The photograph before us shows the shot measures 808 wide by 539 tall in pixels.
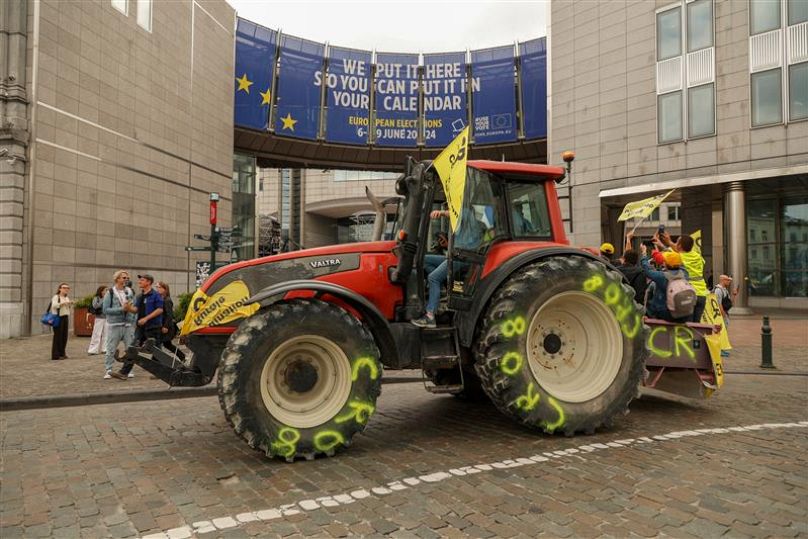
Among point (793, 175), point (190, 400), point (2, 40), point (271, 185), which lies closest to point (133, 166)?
point (2, 40)

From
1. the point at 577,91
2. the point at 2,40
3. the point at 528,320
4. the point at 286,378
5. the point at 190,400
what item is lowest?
the point at 190,400

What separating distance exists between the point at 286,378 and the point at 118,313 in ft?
22.4

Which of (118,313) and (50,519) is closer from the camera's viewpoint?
(50,519)

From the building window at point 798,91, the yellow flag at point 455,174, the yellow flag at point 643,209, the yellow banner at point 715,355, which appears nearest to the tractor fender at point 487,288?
the yellow flag at point 455,174

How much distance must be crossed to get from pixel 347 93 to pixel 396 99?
3224mm

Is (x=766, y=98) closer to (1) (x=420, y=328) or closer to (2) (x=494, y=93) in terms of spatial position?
(2) (x=494, y=93)

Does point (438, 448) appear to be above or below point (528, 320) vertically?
below

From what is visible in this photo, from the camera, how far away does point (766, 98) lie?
23.1m

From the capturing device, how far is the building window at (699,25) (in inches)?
960

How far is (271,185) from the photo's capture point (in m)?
63.7

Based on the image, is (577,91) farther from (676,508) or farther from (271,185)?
(271,185)

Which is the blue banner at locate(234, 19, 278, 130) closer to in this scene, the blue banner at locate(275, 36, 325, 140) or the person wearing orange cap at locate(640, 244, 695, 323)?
the blue banner at locate(275, 36, 325, 140)

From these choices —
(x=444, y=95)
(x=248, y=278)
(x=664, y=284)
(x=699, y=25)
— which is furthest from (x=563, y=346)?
(x=444, y=95)

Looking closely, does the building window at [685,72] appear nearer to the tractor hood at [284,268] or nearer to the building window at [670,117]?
the building window at [670,117]
